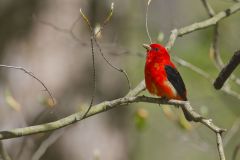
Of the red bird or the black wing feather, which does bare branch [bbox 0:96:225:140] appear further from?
the black wing feather

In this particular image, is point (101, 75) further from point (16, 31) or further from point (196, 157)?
point (196, 157)

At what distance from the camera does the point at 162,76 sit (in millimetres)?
4363

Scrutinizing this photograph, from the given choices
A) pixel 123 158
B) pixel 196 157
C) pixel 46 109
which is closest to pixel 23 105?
pixel 46 109

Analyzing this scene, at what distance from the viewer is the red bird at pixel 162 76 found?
4266 mm

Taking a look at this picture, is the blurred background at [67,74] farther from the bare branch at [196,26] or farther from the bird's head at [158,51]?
the bird's head at [158,51]

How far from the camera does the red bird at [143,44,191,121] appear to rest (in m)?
4.27

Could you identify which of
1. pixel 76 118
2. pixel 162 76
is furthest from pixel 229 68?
pixel 76 118

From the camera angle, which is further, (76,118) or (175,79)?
(175,79)

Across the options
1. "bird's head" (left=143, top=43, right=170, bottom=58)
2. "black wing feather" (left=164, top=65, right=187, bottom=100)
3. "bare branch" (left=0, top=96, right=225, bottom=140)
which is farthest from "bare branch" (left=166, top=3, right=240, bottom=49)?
"bare branch" (left=0, top=96, right=225, bottom=140)

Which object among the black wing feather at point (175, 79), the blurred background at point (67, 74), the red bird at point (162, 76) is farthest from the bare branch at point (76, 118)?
the blurred background at point (67, 74)

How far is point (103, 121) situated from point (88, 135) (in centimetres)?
21

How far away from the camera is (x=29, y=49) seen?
5.30 meters

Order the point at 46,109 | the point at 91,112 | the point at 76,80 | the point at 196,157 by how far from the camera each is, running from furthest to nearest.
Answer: the point at 196,157 < the point at 76,80 < the point at 46,109 < the point at 91,112

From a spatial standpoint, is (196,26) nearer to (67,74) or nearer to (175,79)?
(175,79)
